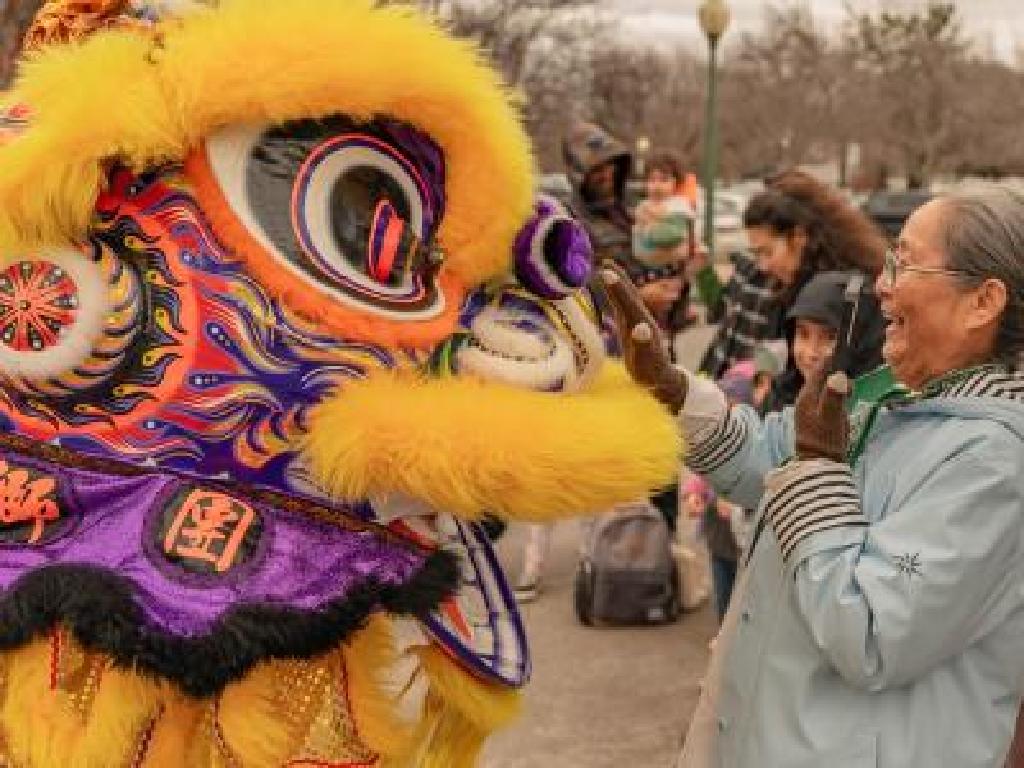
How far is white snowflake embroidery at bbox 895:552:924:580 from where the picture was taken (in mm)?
1623

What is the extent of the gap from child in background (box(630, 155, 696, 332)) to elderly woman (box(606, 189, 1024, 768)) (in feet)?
9.66

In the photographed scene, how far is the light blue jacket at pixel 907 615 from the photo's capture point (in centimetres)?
164

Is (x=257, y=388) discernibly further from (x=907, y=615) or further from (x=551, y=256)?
(x=907, y=615)

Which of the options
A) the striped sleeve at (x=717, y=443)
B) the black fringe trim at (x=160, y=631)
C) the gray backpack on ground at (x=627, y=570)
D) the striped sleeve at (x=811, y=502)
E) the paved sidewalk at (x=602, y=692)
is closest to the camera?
the black fringe trim at (x=160, y=631)

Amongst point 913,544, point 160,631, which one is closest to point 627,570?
point 913,544

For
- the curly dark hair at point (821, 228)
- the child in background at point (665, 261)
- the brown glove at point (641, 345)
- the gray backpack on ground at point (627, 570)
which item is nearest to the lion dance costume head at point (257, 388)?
the brown glove at point (641, 345)

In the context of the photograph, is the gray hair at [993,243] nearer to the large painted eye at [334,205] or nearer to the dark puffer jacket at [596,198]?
the large painted eye at [334,205]

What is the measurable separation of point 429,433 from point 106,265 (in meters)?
0.46

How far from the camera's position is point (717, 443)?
2.20 meters

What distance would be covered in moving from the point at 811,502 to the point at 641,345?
433mm

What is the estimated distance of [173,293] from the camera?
5.63ft

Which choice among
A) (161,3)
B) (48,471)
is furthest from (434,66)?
(48,471)

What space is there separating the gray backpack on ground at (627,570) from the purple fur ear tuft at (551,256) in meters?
2.82

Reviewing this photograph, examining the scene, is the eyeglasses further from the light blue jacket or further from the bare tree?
the bare tree
